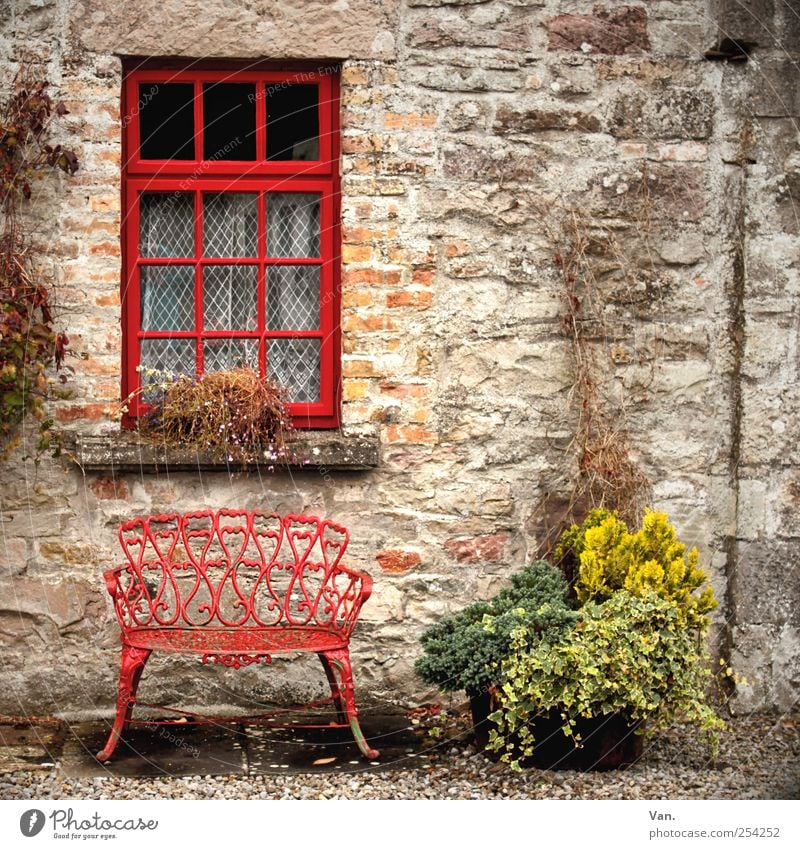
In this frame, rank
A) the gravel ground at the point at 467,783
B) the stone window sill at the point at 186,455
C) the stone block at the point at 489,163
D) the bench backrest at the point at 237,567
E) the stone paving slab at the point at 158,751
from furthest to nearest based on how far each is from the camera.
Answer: the stone block at the point at 489,163 < the stone window sill at the point at 186,455 < the bench backrest at the point at 237,567 < the stone paving slab at the point at 158,751 < the gravel ground at the point at 467,783

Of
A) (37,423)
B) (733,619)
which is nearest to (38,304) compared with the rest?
(37,423)

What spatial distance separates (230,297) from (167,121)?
2.61 feet

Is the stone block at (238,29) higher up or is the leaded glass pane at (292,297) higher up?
the stone block at (238,29)

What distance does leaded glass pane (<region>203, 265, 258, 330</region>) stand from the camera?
5.41 m

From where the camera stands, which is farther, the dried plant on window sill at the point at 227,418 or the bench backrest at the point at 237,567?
the dried plant on window sill at the point at 227,418

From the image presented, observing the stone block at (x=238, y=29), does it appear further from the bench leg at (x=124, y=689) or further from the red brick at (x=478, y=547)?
the bench leg at (x=124, y=689)

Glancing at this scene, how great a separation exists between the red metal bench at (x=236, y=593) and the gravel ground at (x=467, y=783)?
23 cm

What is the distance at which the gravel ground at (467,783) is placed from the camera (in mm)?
4348

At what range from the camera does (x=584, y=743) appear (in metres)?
4.56

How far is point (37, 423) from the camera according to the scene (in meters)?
5.22

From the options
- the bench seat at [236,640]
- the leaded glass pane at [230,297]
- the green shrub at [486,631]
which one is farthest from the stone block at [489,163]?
the bench seat at [236,640]

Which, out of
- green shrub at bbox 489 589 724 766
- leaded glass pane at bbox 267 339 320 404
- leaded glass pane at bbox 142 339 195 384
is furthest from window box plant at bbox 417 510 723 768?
leaded glass pane at bbox 142 339 195 384

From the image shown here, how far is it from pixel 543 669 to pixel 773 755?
48.1 inches

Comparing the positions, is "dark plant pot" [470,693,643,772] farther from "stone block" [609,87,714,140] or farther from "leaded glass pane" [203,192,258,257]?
"stone block" [609,87,714,140]
